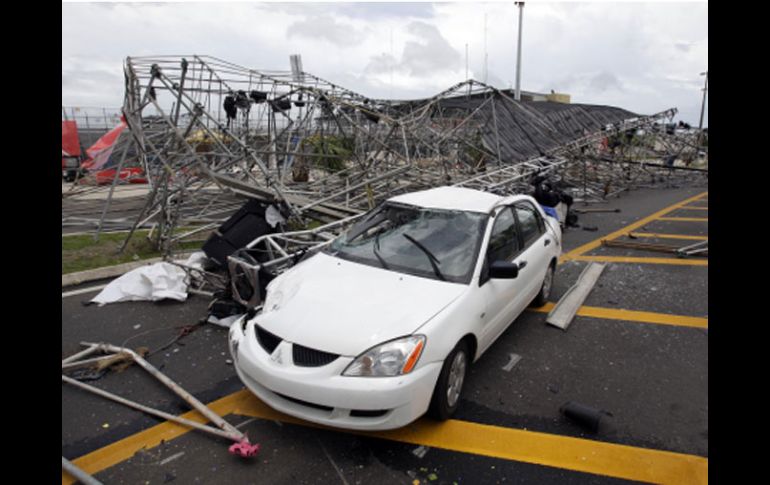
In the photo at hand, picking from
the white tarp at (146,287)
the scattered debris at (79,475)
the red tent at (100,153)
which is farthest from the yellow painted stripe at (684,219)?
the red tent at (100,153)

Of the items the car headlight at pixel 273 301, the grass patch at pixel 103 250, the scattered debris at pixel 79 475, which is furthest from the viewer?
the grass patch at pixel 103 250

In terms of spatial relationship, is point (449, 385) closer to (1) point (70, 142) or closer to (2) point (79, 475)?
(2) point (79, 475)

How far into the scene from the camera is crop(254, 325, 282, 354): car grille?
302 centimetres

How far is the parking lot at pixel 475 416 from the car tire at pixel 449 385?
0.41 feet

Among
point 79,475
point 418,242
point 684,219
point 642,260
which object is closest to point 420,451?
point 418,242

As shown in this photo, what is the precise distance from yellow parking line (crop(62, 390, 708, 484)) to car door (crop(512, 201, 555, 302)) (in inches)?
59.1

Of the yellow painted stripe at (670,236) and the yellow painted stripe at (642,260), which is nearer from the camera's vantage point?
the yellow painted stripe at (642,260)

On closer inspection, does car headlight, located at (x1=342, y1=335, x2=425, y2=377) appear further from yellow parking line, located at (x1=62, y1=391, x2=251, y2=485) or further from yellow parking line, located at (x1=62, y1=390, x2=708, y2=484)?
yellow parking line, located at (x1=62, y1=391, x2=251, y2=485)

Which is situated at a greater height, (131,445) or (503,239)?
(503,239)

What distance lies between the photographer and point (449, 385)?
3105 mm

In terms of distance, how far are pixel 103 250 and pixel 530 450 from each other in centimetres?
733

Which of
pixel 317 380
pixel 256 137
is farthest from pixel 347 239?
pixel 256 137

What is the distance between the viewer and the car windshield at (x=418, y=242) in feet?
11.8

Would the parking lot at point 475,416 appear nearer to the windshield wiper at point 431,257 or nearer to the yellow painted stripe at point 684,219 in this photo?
the windshield wiper at point 431,257
